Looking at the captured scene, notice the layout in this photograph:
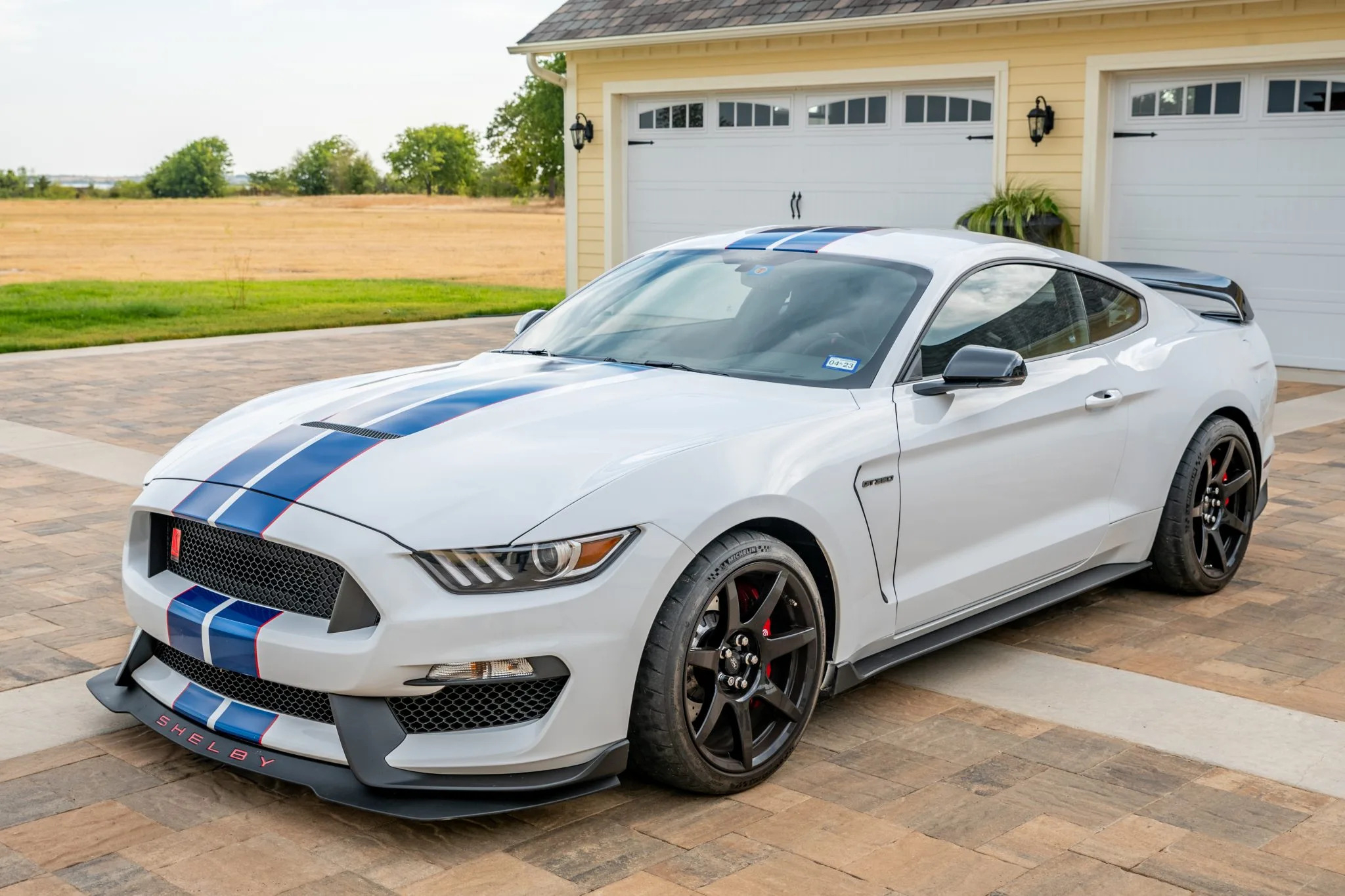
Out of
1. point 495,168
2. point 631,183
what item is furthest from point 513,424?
point 495,168

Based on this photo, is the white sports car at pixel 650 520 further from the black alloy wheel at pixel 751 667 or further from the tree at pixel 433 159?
the tree at pixel 433 159

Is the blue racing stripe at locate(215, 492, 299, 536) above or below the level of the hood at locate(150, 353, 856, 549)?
below

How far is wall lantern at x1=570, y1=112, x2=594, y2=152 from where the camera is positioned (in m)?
16.7

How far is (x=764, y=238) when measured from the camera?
5.06 meters

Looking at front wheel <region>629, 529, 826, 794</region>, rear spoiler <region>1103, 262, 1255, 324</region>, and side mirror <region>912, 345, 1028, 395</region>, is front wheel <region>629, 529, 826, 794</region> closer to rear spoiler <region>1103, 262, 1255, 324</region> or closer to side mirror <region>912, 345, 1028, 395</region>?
side mirror <region>912, 345, 1028, 395</region>

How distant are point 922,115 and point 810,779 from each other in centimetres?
1154

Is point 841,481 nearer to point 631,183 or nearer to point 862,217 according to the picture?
point 862,217

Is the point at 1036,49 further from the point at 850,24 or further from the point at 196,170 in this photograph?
the point at 196,170

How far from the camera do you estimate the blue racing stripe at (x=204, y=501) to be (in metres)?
3.61

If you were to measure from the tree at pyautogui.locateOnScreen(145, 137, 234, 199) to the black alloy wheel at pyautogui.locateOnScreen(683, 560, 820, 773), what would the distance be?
106 meters

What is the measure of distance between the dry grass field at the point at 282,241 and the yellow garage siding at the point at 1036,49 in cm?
1174

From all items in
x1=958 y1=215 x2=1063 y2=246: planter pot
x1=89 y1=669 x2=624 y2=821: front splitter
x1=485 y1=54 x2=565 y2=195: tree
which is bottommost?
x1=89 y1=669 x2=624 y2=821: front splitter

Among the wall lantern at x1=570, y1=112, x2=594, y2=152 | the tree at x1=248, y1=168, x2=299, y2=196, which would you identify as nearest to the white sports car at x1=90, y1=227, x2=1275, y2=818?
the wall lantern at x1=570, y1=112, x2=594, y2=152

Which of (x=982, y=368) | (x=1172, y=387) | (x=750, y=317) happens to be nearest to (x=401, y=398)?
(x=750, y=317)
